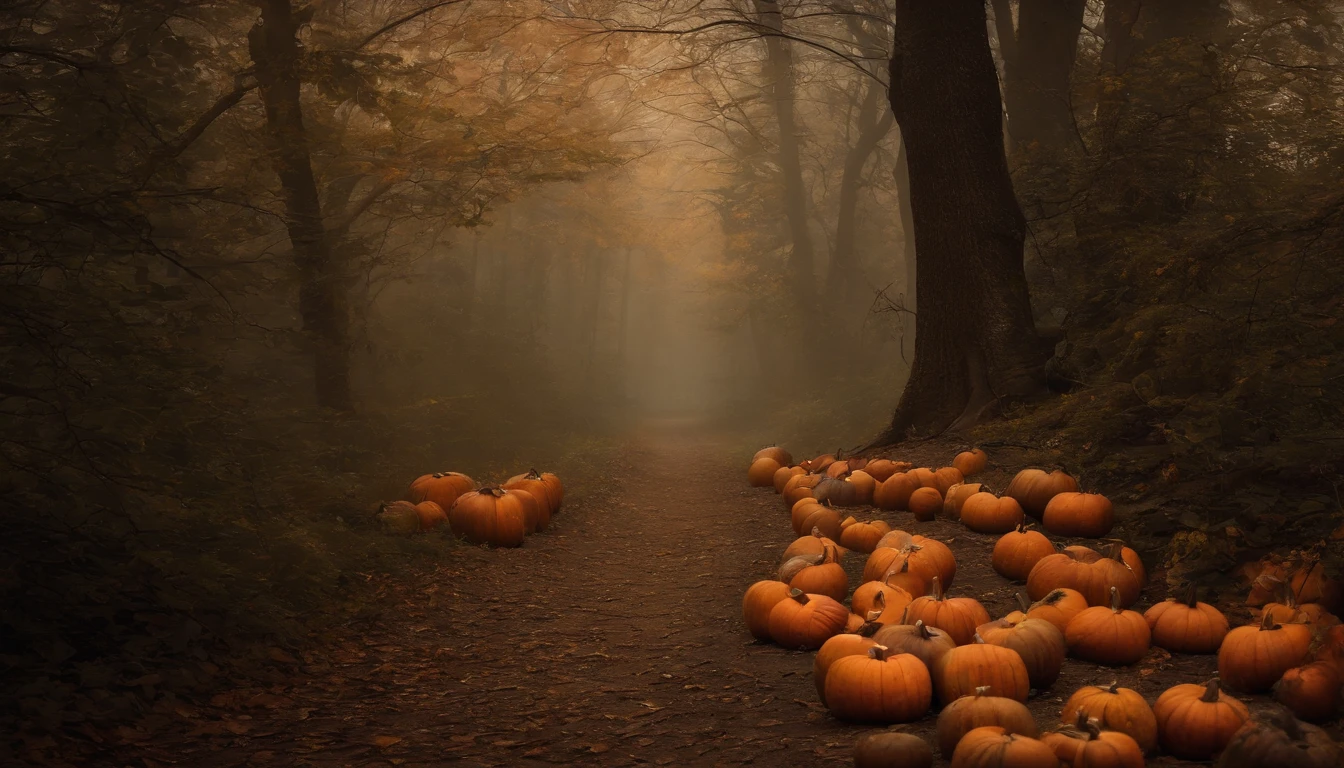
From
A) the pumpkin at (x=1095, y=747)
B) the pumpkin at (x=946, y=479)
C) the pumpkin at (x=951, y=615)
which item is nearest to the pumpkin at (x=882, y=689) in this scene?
the pumpkin at (x=951, y=615)

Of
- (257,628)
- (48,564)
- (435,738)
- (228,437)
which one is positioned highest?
(228,437)

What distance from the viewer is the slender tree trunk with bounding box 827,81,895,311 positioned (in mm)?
25172

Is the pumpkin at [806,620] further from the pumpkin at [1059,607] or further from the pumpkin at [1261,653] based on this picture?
the pumpkin at [1261,653]

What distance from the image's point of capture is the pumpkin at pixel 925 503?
25.3ft

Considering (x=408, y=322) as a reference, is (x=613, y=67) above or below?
above

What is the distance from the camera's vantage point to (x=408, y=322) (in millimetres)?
22594

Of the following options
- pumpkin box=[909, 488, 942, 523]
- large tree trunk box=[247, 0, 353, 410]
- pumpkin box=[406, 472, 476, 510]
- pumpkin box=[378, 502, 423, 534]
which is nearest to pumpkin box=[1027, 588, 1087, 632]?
pumpkin box=[909, 488, 942, 523]

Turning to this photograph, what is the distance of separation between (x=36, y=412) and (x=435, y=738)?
2.73 metres

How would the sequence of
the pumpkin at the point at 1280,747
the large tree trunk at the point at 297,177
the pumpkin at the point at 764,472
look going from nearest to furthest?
the pumpkin at the point at 1280,747, the large tree trunk at the point at 297,177, the pumpkin at the point at 764,472

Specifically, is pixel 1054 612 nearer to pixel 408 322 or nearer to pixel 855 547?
pixel 855 547

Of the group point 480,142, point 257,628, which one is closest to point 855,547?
point 257,628

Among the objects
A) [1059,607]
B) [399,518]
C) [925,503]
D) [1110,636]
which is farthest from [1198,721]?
[399,518]

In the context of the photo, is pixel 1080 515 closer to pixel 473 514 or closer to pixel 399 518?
pixel 473 514

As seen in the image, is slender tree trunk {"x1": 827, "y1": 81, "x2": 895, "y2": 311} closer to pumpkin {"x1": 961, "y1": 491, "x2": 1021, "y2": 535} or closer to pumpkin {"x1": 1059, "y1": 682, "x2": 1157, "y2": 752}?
pumpkin {"x1": 961, "y1": 491, "x2": 1021, "y2": 535}
